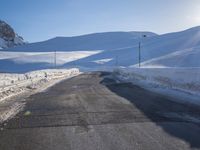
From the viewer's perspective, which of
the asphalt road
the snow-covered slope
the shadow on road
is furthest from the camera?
the snow-covered slope

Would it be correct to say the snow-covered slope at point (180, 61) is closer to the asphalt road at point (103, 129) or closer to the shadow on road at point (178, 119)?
the shadow on road at point (178, 119)

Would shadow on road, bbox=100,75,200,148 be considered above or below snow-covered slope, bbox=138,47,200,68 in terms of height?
below

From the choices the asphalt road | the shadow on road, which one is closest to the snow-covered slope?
the shadow on road

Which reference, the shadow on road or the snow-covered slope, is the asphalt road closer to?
the shadow on road

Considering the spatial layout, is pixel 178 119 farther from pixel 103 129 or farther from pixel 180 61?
pixel 180 61

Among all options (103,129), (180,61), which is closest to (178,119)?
(103,129)

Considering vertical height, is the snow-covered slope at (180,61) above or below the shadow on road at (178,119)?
above

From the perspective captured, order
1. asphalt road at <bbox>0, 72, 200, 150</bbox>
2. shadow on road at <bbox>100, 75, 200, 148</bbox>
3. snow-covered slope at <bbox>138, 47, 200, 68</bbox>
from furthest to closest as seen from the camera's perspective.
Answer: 1. snow-covered slope at <bbox>138, 47, 200, 68</bbox>
2. shadow on road at <bbox>100, 75, 200, 148</bbox>
3. asphalt road at <bbox>0, 72, 200, 150</bbox>

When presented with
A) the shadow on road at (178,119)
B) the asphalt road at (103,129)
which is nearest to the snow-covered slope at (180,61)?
the shadow on road at (178,119)

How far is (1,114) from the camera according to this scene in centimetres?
1409

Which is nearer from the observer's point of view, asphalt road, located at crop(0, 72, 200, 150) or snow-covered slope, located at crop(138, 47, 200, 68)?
asphalt road, located at crop(0, 72, 200, 150)

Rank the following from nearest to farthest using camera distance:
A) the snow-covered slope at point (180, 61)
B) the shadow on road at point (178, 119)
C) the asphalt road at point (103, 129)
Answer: the asphalt road at point (103, 129)
the shadow on road at point (178, 119)
the snow-covered slope at point (180, 61)

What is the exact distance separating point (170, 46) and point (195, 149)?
19435 centimetres

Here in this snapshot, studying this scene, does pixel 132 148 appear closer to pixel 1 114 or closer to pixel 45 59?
pixel 1 114
